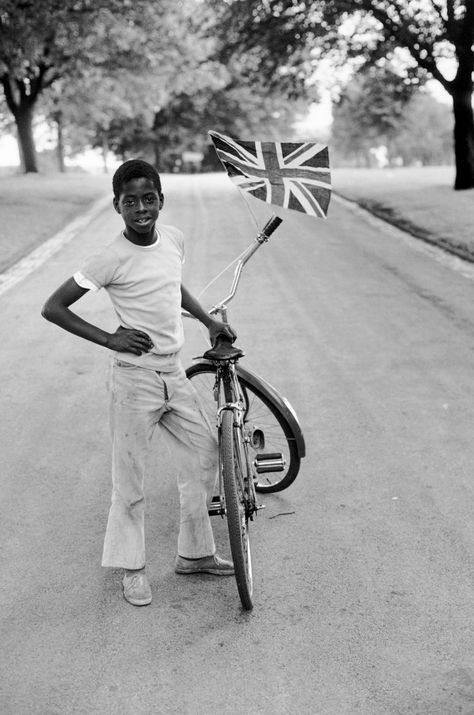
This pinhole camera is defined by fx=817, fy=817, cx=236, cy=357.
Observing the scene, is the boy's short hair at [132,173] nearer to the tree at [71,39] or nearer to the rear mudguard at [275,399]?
the rear mudguard at [275,399]

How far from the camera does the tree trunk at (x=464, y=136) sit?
22.3 metres

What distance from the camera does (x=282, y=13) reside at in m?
21.6

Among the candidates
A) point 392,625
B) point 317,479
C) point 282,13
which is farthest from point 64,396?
point 282,13

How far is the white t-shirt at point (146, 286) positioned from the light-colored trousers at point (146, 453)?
0.34 feet

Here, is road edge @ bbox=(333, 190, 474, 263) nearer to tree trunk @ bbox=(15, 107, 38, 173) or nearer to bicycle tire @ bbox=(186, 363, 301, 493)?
bicycle tire @ bbox=(186, 363, 301, 493)

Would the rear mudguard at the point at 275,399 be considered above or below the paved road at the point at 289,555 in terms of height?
above

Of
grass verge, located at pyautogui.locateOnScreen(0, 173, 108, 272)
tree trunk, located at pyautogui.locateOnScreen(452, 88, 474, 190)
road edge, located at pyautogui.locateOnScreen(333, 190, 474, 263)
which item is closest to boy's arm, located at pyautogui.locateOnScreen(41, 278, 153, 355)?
grass verge, located at pyautogui.locateOnScreen(0, 173, 108, 272)

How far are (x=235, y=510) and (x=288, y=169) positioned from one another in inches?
72.0

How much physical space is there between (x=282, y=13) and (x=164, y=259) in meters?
20.0

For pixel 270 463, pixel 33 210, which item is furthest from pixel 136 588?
pixel 33 210

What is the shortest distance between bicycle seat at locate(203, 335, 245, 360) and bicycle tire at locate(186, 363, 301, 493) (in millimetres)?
466

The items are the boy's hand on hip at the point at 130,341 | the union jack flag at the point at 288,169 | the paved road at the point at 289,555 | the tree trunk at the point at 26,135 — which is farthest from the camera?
the tree trunk at the point at 26,135

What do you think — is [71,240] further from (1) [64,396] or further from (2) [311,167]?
(2) [311,167]

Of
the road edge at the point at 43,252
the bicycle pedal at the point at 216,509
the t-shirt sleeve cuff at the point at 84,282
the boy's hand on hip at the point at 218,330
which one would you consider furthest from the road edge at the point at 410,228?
Answer: the t-shirt sleeve cuff at the point at 84,282
